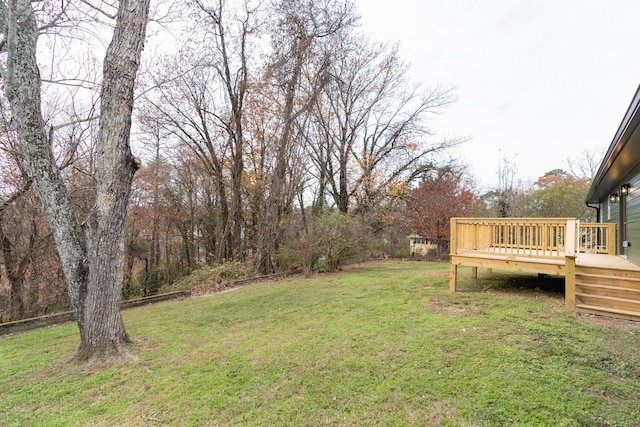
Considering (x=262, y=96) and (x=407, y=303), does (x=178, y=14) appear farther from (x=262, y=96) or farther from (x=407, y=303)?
(x=407, y=303)

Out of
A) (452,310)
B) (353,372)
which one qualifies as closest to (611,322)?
(452,310)

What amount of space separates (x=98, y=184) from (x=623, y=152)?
795 cm

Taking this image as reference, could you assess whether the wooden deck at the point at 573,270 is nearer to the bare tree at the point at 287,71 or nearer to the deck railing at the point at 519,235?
the deck railing at the point at 519,235

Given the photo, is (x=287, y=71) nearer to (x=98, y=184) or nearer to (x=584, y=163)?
(x=98, y=184)

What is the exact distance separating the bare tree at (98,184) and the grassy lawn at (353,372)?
581 millimetres

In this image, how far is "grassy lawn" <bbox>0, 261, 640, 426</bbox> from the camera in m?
2.18

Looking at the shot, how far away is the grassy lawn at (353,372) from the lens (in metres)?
2.18

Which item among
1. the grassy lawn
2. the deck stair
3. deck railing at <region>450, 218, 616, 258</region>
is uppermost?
deck railing at <region>450, 218, 616, 258</region>

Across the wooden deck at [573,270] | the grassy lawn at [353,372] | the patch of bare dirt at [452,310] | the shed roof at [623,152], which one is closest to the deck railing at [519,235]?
the wooden deck at [573,270]

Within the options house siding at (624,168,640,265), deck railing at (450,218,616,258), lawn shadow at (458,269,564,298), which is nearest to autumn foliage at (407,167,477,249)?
lawn shadow at (458,269,564,298)

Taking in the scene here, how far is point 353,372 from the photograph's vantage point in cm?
277

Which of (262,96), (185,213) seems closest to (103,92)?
(262,96)

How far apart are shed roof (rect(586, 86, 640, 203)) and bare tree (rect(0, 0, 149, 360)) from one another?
19.3ft

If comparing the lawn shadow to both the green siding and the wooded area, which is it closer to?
the green siding
